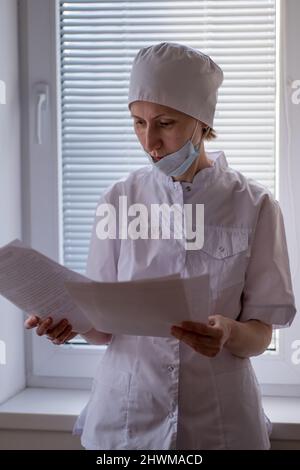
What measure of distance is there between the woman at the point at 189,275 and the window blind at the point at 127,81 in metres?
0.38

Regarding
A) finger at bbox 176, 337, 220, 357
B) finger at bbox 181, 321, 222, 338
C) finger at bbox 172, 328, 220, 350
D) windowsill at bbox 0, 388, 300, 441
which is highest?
finger at bbox 181, 321, 222, 338

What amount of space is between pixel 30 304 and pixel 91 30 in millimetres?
918

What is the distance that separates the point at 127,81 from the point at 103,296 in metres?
0.92

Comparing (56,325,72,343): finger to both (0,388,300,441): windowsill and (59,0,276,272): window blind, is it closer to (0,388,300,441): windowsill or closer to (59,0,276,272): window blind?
(0,388,300,441): windowsill

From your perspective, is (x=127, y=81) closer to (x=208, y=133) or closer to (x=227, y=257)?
(x=208, y=133)

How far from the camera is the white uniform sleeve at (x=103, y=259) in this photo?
1.48 metres

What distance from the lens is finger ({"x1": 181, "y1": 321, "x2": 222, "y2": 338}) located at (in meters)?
1.18

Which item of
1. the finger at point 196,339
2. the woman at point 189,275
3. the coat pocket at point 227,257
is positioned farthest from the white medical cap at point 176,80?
the finger at point 196,339

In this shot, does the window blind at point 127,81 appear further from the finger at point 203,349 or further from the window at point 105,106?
the finger at point 203,349

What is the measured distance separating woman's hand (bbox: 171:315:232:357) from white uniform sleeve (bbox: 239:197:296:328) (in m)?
0.12

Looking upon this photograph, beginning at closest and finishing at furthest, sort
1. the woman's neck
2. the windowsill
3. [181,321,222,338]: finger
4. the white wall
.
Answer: [181,321,222,338]: finger, the woman's neck, the windowsill, the white wall

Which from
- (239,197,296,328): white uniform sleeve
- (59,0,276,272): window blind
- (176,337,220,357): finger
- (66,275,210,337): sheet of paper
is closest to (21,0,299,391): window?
(59,0,276,272): window blind
